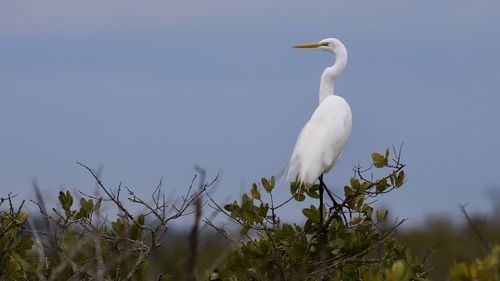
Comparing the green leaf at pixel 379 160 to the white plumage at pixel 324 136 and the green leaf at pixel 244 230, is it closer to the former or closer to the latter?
the white plumage at pixel 324 136

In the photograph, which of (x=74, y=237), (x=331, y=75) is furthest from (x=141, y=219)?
(x=331, y=75)

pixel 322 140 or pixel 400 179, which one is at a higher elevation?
pixel 322 140

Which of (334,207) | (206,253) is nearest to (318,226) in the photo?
(334,207)

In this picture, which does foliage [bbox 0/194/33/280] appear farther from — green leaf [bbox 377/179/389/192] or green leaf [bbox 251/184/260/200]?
green leaf [bbox 377/179/389/192]

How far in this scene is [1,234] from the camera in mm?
4605

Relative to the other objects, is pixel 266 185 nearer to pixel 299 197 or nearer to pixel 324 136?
pixel 299 197

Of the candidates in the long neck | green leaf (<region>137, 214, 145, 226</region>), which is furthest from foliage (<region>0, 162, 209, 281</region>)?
the long neck

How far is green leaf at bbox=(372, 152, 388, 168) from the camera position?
490 cm

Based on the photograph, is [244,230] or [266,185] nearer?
[244,230]

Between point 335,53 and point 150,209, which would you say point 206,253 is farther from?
point 150,209

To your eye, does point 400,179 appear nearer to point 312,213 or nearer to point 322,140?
point 312,213

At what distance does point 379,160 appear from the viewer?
16.1 ft

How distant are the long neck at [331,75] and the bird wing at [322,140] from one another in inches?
8.0

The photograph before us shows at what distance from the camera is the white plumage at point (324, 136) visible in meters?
5.63
